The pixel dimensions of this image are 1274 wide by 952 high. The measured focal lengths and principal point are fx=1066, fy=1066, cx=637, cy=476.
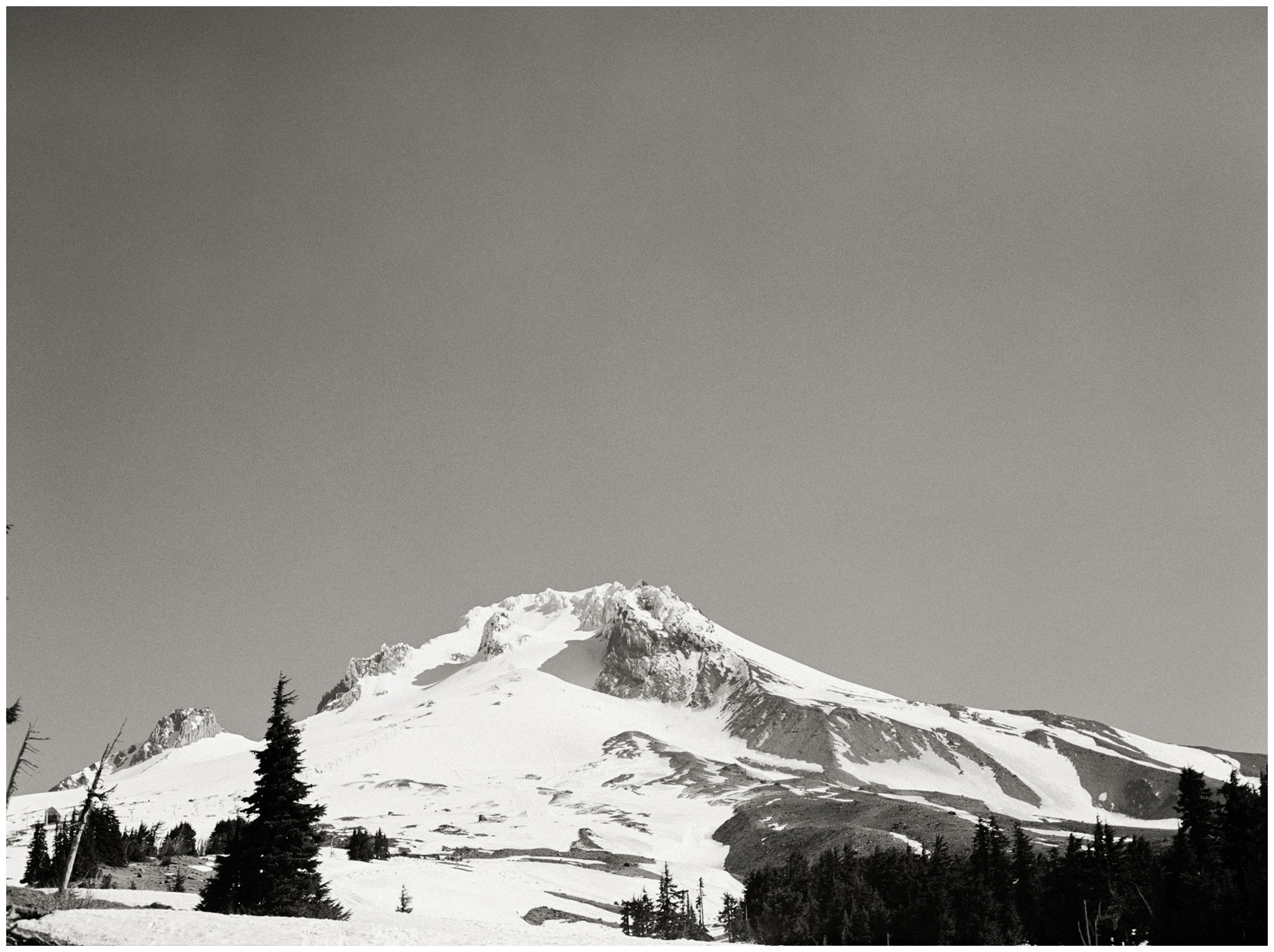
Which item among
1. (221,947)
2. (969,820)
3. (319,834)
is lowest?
(221,947)

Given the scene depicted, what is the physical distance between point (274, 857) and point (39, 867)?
33.8m

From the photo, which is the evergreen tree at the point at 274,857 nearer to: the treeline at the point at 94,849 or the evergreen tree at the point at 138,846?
the treeline at the point at 94,849

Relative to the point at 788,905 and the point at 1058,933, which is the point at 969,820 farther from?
the point at 1058,933

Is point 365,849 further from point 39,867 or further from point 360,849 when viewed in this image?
point 39,867

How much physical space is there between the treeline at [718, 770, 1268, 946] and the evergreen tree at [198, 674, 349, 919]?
37492 millimetres

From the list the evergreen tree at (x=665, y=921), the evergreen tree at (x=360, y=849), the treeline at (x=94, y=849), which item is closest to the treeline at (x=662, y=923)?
the evergreen tree at (x=665, y=921)

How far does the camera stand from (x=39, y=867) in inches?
2744

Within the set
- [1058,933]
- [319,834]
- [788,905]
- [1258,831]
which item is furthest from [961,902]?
[319,834]

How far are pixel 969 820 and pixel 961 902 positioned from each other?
120857 millimetres

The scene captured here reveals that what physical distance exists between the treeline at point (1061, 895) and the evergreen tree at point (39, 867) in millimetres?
48495

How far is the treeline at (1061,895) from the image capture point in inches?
1928

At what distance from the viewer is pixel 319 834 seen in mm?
48906

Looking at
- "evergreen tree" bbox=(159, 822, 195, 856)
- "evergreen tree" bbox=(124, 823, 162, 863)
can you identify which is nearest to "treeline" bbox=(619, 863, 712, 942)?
"evergreen tree" bbox=(124, 823, 162, 863)

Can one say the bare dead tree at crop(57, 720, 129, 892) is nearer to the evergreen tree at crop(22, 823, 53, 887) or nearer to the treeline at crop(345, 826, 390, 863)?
the evergreen tree at crop(22, 823, 53, 887)
